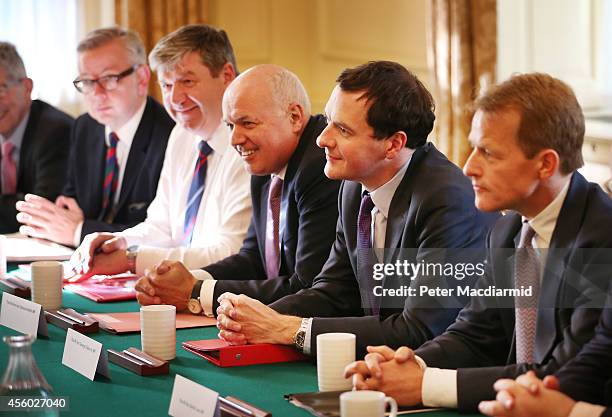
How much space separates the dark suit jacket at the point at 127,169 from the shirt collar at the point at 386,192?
6.69ft

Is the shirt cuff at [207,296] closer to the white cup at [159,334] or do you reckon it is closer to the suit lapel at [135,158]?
the white cup at [159,334]

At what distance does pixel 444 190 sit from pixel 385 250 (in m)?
0.26

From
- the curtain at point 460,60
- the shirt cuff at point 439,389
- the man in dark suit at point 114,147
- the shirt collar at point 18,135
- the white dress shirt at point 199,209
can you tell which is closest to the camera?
the shirt cuff at point 439,389

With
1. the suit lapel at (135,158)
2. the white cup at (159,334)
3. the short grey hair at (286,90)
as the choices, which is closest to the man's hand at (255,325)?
the white cup at (159,334)

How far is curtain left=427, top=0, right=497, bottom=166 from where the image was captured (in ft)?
20.1

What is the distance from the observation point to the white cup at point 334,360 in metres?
2.26

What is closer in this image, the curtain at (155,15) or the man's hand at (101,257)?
the man's hand at (101,257)

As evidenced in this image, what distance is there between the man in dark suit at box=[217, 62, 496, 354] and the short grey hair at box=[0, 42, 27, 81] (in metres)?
3.00

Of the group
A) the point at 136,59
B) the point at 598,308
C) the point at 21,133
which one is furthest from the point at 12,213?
the point at 598,308

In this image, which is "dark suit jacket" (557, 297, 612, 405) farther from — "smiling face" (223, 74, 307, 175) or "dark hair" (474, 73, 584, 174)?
"smiling face" (223, 74, 307, 175)

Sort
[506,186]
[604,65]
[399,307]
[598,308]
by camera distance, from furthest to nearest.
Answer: [604,65]
[399,307]
[506,186]
[598,308]

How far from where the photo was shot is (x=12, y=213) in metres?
5.29

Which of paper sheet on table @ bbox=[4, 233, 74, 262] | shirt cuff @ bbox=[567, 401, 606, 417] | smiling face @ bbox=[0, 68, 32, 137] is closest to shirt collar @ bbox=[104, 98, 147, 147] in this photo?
paper sheet on table @ bbox=[4, 233, 74, 262]

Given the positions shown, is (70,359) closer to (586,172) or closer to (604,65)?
(586,172)
